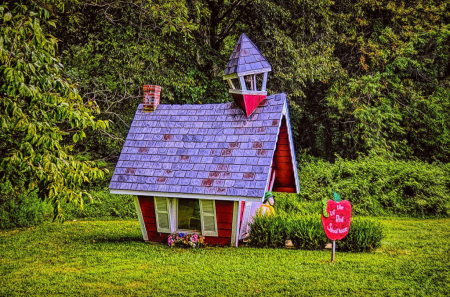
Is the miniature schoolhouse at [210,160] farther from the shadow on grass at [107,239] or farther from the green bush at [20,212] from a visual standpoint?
the green bush at [20,212]

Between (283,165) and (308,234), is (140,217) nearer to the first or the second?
(283,165)

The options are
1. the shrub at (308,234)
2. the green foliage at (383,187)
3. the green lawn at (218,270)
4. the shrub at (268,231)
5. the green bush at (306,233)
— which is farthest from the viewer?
the green foliage at (383,187)

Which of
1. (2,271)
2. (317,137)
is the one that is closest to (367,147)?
(317,137)

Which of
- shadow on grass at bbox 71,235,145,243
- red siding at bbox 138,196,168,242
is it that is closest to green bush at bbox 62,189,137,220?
shadow on grass at bbox 71,235,145,243

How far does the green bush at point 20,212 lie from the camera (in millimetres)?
16938

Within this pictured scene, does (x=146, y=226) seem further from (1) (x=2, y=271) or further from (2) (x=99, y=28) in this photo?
(2) (x=99, y=28)

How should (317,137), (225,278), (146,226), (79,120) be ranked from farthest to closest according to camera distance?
1. (317,137)
2. (146,226)
3. (225,278)
4. (79,120)

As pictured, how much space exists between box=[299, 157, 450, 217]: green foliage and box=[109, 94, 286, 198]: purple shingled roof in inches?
242

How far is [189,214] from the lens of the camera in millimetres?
11977

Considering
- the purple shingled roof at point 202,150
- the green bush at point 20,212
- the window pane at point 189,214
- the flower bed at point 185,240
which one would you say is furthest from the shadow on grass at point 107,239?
the green bush at point 20,212

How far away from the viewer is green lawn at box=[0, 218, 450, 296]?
27.5 ft

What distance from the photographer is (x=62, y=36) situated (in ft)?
58.0

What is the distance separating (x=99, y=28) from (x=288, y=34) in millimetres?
8281

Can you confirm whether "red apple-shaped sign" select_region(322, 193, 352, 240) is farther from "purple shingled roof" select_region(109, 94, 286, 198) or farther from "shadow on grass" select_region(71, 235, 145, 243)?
"shadow on grass" select_region(71, 235, 145, 243)
